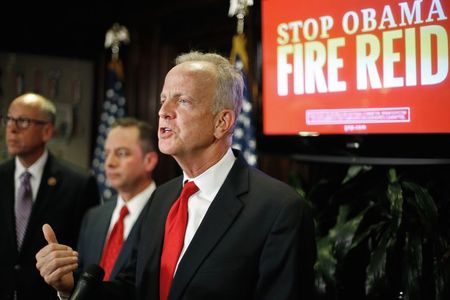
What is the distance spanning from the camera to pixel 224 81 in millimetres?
1587

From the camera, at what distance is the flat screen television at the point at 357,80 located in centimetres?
219

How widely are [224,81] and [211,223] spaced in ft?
1.42

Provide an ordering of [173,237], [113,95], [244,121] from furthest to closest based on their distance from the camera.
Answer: [113,95] → [244,121] → [173,237]

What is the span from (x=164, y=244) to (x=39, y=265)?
1.16 ft

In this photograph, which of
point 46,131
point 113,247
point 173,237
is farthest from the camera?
point 46,131

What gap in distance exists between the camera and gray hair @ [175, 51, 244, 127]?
158 centimetres

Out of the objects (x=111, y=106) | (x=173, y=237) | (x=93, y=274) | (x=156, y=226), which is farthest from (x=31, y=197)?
(x=111, y=106)

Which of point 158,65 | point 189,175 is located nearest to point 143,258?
point 189,175

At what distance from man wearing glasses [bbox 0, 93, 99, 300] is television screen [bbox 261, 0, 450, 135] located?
1.10 metres

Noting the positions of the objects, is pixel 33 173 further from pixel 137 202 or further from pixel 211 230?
pixel 211 230

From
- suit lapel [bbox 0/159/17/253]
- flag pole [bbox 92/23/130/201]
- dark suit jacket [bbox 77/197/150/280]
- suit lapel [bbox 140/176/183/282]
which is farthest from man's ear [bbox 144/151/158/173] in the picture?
flag pole [bbox 92/23/130/201]

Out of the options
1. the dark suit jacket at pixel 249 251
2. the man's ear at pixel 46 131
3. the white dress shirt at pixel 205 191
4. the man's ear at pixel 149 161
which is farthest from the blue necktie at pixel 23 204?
the white dress shirt at pixel 205 191

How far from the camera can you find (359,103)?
242 cm

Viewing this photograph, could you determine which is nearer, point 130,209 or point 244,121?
point 130,209
